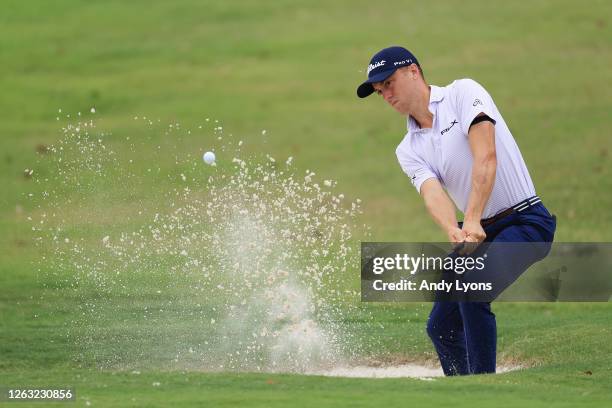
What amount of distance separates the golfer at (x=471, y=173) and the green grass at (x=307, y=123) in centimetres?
62

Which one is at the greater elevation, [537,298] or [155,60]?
[155,60]

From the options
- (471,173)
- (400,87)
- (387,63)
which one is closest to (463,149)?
(471,173)

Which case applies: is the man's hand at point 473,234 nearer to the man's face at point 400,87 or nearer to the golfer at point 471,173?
the golfer at point 471,173

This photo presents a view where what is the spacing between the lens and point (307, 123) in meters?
23.8

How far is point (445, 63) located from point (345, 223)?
33.4 ft

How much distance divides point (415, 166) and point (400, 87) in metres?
0.54

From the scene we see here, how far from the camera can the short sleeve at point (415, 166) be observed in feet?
27.5

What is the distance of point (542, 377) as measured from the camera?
7.93 metres

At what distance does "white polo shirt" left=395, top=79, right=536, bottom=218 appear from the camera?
807cm

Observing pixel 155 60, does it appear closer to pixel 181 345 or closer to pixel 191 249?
pixel 191 249

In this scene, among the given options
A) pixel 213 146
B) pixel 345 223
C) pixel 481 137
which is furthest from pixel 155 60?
pixel 481 137

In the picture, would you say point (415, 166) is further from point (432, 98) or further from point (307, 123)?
point (307, 123)

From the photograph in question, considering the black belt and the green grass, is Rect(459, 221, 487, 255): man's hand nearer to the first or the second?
the black belt

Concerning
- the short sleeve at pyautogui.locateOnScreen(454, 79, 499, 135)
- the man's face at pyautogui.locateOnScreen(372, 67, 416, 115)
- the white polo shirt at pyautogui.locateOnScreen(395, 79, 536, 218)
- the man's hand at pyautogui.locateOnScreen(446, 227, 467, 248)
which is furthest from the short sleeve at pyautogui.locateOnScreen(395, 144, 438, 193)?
the man's hand at pyautogui.locateOnScreen(446, 227, 467, 248)
